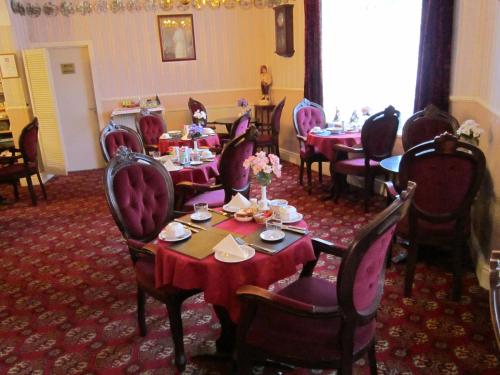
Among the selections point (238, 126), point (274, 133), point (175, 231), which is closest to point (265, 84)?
point (274, 133)

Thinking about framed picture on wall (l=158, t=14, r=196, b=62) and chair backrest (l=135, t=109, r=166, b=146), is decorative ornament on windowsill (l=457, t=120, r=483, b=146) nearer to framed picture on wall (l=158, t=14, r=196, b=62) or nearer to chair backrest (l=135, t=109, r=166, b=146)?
chair backrest (l=135, t=109, r=166, b=146)

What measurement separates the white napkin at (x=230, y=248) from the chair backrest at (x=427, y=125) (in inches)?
108

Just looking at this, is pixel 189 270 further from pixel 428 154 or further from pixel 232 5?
pixel 232 5

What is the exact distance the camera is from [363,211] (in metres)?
4.79

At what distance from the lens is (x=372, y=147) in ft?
15.1

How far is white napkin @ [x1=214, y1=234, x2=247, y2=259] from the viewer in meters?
2.08

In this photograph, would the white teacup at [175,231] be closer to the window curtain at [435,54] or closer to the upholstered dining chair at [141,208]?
the upholstered dining chair at [141,208]

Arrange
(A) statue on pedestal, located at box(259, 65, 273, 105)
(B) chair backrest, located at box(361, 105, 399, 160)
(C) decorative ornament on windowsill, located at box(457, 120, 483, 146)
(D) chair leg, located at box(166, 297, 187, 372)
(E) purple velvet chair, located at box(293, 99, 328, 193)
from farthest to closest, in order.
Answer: (A) statue on pedestal, located at box(259, 65, 273, 105)
(E) purple velvet chair, located at box(293, 99, 328, 193)
(B) chair backrest, located at box(361, 105, 399, 160)
(C) decorative ornament on windowsill, located at box(457, 120, 483, 146)
(D) chair leg, located at box(166, 297, 187, 372)

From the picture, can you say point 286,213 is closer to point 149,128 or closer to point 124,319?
point 124,319

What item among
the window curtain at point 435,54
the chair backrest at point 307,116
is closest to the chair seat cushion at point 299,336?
the window curtain at point 435,54

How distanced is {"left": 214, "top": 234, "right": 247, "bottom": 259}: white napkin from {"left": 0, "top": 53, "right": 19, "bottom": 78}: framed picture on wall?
237 inches

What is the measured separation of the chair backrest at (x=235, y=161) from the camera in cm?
354

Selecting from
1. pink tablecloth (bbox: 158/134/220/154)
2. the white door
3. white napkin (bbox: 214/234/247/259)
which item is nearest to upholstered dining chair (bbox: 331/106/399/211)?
pink tablecloth (bbox: 158/134/220/154)

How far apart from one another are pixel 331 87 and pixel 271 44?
6.37 feet
